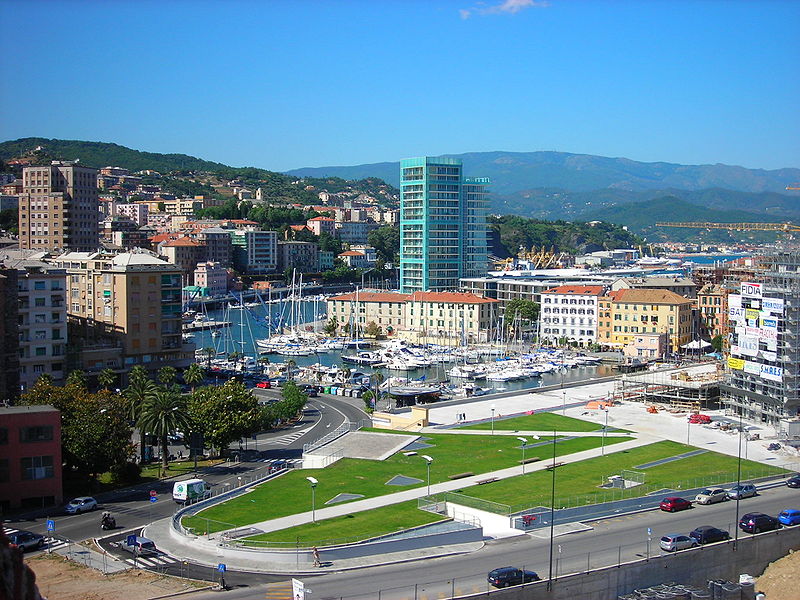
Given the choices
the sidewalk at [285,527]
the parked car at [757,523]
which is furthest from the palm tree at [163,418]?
the parked car at [757,523]

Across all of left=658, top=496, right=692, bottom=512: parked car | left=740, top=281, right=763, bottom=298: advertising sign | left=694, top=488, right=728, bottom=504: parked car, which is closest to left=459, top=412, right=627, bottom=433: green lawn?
left=740, top=281, right=763, bottom=298: advertising sign

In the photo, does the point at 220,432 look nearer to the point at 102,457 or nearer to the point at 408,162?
the point at 102,457

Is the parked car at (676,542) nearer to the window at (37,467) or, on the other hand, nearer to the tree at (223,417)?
the tree at (223,417)

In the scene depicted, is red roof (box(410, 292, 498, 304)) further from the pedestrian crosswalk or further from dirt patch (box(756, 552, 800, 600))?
the pedestrian crosswalk

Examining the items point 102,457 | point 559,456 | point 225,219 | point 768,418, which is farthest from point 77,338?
point 225,219

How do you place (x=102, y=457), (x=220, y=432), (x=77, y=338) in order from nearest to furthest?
(x=102, y=457)
(x=220, y=432)
(x=77, y=338)

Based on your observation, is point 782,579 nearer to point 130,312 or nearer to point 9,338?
point 9,338
